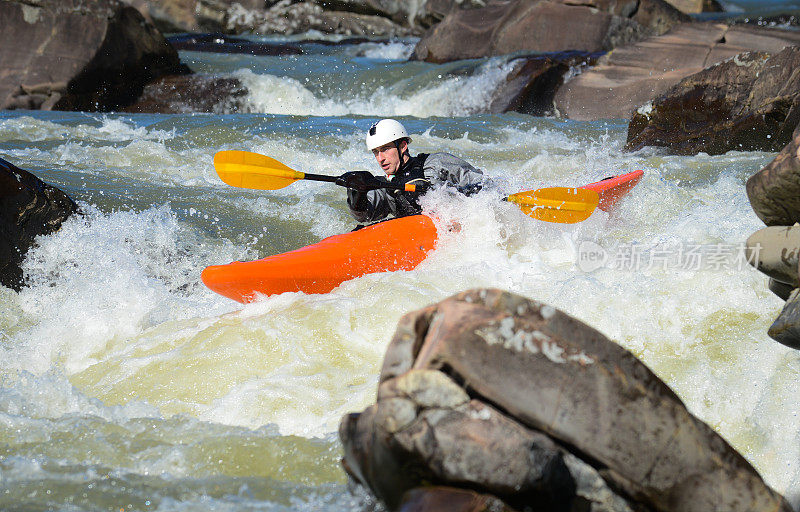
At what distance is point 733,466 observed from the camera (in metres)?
1.83

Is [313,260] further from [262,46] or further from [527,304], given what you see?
[262,46]

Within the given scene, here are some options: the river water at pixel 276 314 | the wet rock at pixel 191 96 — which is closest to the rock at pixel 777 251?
the river water at pixel 276 314

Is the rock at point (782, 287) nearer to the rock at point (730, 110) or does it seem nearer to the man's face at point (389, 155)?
the man's face at point (389, 155)

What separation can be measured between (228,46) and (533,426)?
14.5 m

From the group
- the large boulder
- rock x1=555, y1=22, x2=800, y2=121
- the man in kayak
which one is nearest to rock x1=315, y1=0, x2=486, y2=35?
rock x1=555, y1=22, x2=800, y2=121

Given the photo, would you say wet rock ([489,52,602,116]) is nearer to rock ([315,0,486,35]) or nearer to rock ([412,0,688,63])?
rock ([412,0,688,63])

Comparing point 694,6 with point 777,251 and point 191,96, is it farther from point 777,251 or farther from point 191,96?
point 777,251

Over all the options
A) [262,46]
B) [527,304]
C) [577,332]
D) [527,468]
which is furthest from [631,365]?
[262,46]

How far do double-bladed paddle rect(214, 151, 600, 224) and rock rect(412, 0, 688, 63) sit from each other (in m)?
8.03

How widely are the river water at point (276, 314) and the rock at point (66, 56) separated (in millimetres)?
2848

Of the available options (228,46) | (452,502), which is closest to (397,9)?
(228,46)

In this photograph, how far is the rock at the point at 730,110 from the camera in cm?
639

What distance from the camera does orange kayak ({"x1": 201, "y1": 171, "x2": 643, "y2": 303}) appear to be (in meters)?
3.99

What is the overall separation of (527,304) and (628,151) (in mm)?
5900
